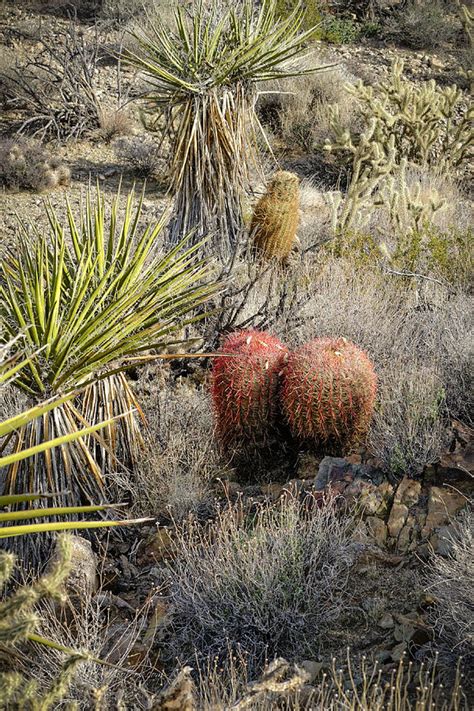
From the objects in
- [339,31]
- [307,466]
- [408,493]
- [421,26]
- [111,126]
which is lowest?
[307,466]

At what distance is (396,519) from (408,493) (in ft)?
0.75

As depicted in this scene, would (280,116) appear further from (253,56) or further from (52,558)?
(52,558)

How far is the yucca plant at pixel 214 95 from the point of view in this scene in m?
6.24

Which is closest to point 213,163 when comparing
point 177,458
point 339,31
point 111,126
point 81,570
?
point 177,458

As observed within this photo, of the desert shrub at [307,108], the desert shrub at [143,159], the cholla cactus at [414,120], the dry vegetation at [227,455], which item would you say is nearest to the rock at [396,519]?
the dry vegetation at [227,455]

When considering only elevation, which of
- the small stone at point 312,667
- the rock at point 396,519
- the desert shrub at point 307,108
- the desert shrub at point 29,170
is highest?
the desert shrub at point 307,108

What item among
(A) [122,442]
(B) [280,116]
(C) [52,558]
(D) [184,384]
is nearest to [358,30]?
(B) [280,116]

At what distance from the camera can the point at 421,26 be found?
579 inches

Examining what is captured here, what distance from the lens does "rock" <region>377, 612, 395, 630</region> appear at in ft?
10.4

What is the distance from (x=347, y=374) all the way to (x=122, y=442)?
132 cm

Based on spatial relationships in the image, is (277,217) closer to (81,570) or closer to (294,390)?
(294,390)

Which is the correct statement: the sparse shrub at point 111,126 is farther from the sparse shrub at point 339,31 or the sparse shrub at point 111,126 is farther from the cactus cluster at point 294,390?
the cactus cluster at point 294,390

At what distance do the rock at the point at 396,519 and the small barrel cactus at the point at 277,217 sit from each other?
3951mm

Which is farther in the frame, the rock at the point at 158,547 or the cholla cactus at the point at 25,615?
the rock at the point at 158,547
